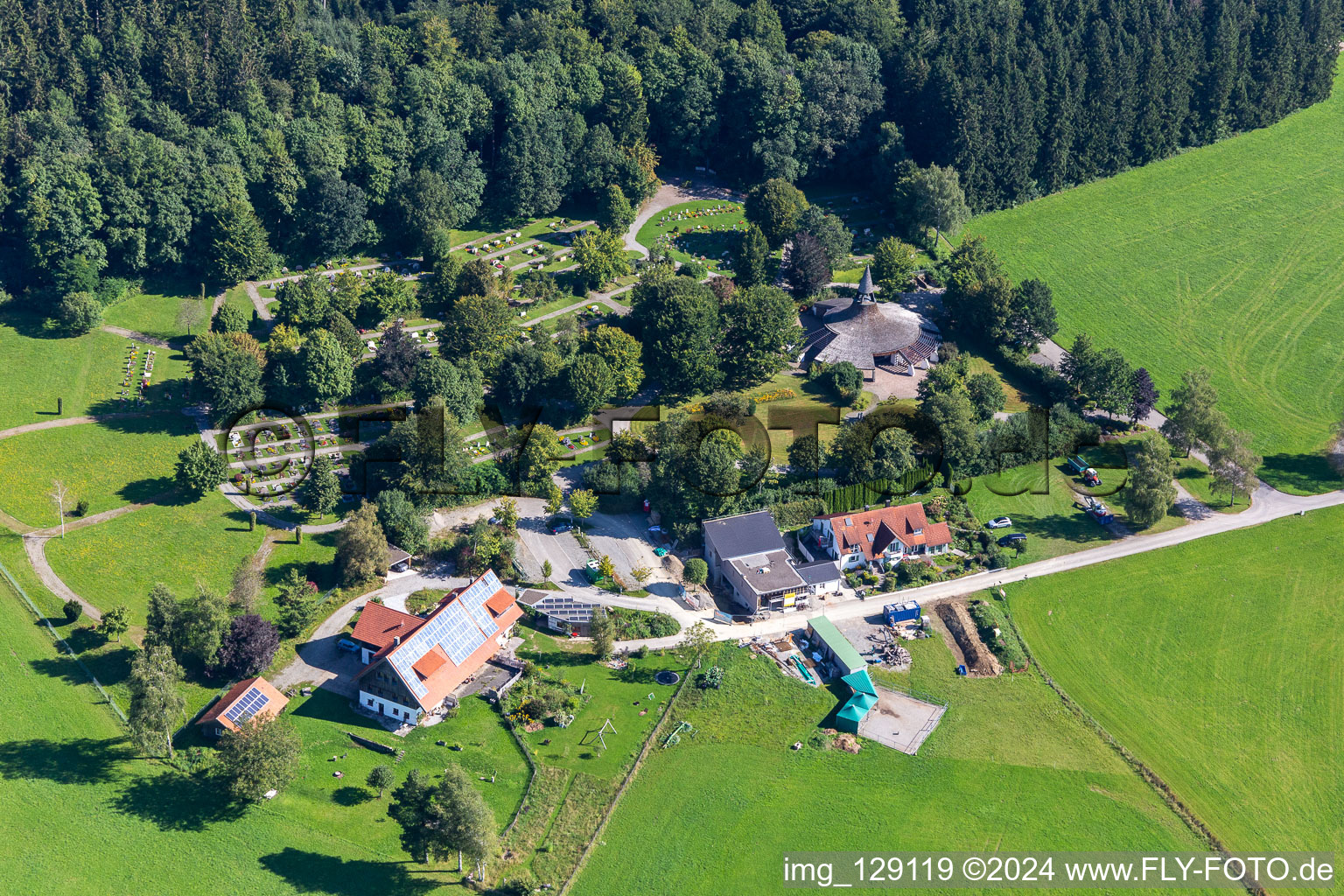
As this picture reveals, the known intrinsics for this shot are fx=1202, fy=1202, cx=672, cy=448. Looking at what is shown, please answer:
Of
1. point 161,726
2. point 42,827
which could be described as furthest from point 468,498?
point 42,827

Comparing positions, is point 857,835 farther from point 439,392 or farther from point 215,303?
point 215,303

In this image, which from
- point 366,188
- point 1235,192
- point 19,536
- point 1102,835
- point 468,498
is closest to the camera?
point 1102,835

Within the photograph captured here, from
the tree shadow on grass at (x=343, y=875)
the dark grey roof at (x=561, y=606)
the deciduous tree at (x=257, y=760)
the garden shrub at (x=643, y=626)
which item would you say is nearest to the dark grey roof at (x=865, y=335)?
the garden shrub at (x=643, y=626)

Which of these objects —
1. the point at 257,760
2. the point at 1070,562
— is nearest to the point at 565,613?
the point at 257,760

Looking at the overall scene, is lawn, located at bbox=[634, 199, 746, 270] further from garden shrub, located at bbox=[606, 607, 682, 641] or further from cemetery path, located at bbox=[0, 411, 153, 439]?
cemetery path, located at bbox=[0, 411, 153, 439]

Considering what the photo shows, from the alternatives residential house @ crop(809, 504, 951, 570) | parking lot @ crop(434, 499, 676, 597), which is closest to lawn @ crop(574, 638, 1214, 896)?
parking lot @ crop(434, 499, 676, 597)

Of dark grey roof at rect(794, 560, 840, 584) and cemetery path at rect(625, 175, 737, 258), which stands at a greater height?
cemetery path at rect(625, 175, 737, 258)
